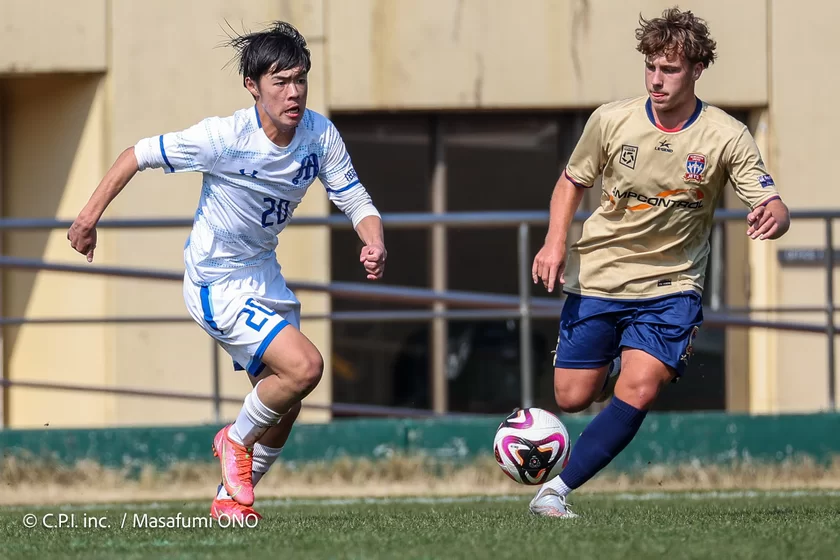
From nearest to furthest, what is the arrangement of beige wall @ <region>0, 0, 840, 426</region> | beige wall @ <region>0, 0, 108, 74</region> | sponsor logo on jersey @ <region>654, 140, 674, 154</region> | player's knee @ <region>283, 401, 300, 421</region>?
sponsor logo on jersey @ <region>654, 140, 674, 154</region>, player's knee @ <region>283, 401, 300, 421</region>, beige wall @ <region>0, 0, 108, 74</region>, beige wall @ <region>0, 0, 840, 426</region>

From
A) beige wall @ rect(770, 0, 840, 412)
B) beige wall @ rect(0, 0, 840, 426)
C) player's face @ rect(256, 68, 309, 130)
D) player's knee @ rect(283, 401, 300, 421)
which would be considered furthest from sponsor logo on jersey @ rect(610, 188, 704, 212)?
beige wall @ rect(770, 0, 840, 412)

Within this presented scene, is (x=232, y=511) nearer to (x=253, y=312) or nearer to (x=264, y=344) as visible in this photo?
(x=264, y=344)

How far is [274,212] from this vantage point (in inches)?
211

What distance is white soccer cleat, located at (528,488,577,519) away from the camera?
525cm

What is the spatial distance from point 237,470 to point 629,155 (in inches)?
77.2

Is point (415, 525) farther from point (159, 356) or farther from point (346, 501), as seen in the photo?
point (159, 356)

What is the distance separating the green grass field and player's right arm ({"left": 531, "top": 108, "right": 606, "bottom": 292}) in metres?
0.98

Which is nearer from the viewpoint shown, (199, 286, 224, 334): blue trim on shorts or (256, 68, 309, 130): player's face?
(256, 68, 309, 130): player's face

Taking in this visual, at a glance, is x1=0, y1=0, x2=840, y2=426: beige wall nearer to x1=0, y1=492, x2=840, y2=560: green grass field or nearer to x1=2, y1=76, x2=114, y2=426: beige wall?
x1=2, y1=76, x2=114, y2=426: beige wall

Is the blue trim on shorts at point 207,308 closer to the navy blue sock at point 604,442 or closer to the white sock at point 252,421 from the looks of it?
the white sock at point 252,421

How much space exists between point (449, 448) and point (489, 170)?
→ 2921 millimetres

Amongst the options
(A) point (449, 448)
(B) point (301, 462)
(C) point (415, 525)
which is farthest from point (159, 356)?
(C) point (415, 525)

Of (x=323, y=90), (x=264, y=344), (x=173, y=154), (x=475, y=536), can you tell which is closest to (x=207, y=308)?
(x=264, y=344)

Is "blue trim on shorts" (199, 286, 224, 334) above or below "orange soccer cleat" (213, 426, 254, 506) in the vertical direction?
above
